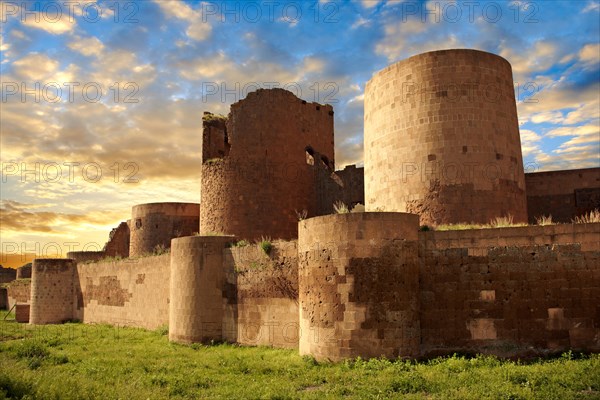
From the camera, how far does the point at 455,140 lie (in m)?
14.4

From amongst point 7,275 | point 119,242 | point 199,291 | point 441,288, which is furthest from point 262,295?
point 7,275

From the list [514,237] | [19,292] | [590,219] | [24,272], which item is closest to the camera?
[514,237]

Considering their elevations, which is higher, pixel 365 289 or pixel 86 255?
pixel 86 255

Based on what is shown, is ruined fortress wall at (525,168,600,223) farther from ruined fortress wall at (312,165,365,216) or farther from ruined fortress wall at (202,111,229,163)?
ruined fortress wall at (202,111,229,163)

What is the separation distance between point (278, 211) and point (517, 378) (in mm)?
13806

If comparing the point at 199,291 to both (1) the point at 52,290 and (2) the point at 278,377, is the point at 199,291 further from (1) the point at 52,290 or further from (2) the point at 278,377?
(1) the point at 52,290

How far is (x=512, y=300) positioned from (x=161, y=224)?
2288 cm

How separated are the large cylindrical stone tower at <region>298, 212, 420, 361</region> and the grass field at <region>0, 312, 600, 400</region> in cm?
43

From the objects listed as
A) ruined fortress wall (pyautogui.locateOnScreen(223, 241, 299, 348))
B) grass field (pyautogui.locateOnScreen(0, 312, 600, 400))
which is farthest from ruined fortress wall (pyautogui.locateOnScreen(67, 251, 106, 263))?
ruined fortress wall (pyautogui.locateOnScreen(223, 241, 299, 348))

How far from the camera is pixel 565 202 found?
17969 mm

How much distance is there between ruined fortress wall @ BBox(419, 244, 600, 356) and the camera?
1112 cm

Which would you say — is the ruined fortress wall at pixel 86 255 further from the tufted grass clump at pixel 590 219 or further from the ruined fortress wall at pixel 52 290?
the tufted grass clump at pixel 590 219

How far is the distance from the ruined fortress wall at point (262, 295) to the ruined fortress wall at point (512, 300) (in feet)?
13.0

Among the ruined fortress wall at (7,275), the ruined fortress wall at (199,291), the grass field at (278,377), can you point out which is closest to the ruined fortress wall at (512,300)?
the grass field at (278,377)
